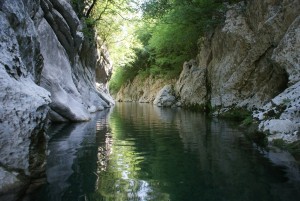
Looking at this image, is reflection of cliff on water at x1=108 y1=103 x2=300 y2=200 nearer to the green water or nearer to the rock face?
the green water

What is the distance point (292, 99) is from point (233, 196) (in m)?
6.17

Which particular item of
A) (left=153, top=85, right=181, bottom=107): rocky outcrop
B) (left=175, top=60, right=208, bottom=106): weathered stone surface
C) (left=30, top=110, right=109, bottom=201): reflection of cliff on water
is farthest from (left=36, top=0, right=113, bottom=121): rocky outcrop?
(left=153, top=85, right=181, bottom=107): rocky outcrop

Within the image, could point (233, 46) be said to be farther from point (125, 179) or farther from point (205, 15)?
point (125, 179)

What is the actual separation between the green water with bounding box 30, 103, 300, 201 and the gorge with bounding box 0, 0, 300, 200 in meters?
0.79

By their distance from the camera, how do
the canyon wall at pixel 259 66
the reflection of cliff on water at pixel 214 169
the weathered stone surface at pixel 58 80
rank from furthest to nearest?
the weathered stone surface at pixel 58 80, the canyon wall at pixel 259 66, the reflection of cliff on water at pixel 214 169

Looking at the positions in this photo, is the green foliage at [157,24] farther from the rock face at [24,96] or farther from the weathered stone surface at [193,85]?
the rock face at [24,96]

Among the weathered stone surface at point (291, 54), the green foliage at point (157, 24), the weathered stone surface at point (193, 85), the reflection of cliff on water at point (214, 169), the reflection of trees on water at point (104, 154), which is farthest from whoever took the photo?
the weathered stone surface at point (193, 85)

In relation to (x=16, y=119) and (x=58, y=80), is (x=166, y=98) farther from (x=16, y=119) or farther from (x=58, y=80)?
(x=16, y=119)

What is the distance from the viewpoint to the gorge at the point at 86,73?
482 cm

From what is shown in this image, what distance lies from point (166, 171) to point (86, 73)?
2106cm

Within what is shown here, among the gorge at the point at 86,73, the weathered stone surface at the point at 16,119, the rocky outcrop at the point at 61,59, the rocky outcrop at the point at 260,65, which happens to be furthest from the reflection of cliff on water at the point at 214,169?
the rocky outcrop at the point at 61,59

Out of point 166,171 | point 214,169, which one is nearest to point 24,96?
point 166,171

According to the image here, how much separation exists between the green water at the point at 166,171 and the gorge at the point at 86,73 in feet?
2.61

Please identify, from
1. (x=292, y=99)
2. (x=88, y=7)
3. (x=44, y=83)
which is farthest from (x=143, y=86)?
(x=292, y=99)
